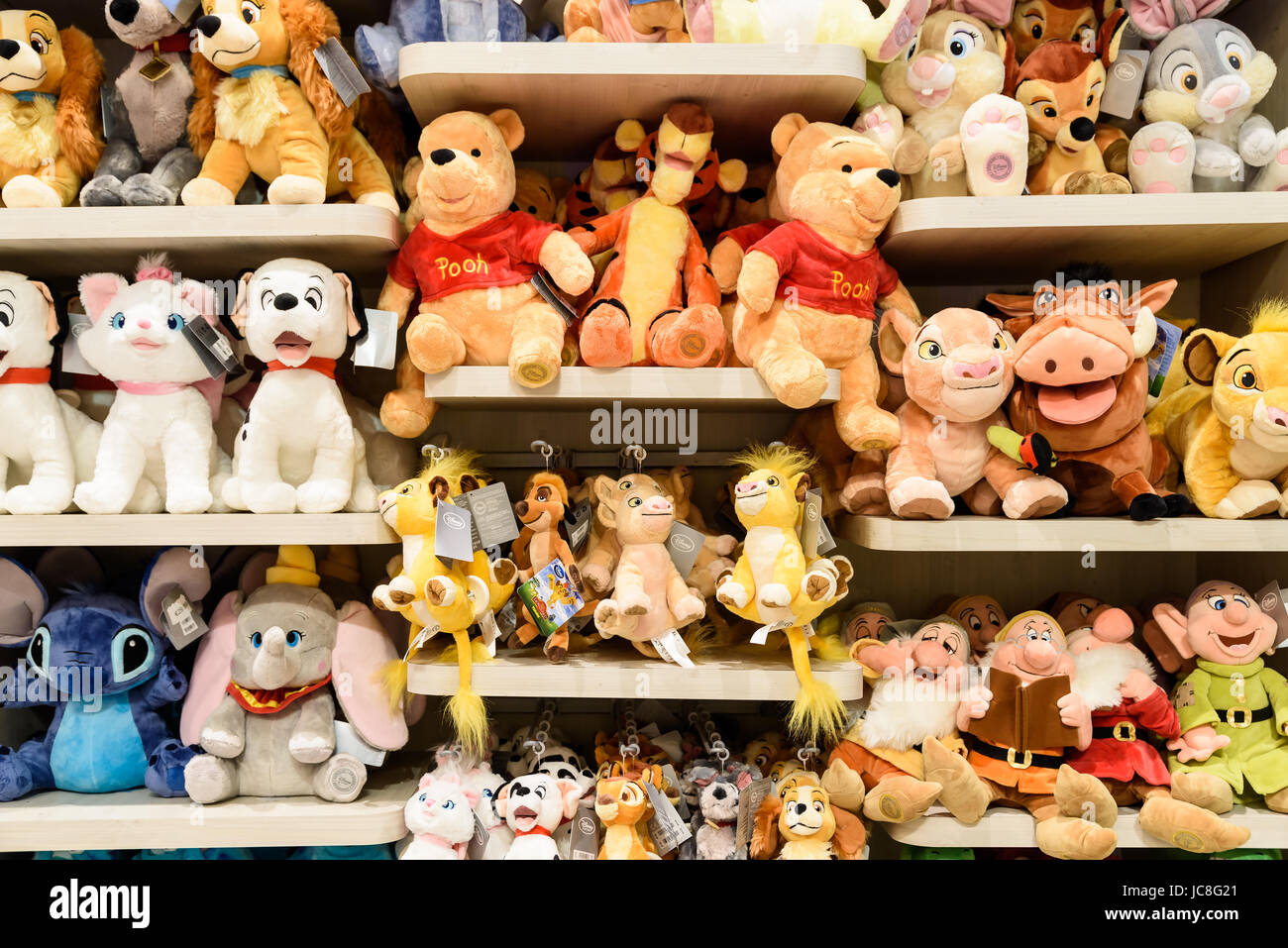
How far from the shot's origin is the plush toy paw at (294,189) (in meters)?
1.25

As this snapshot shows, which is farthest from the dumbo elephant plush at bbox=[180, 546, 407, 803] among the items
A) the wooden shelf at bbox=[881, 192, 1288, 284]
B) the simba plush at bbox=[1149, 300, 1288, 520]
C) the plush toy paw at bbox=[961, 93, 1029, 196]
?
the simba plush at bbox=[1149, 300, 1288, 520]

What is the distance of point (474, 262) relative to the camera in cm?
131

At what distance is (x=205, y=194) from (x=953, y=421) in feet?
3.78

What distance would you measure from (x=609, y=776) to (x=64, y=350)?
1.08m

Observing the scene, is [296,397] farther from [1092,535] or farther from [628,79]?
[1092,535]

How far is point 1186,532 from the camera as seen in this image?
126cm

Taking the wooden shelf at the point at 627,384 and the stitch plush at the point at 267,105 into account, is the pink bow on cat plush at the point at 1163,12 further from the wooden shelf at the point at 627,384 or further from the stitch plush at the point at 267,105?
the stitch plush at the point at 267,105

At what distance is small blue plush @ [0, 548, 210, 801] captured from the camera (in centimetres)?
134

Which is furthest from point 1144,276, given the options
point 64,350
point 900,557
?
point 64,350

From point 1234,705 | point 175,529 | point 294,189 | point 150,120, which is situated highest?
point 150,120

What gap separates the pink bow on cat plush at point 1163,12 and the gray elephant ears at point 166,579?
1694 mm

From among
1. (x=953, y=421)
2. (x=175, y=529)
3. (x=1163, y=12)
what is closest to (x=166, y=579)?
(x=175, y=529)

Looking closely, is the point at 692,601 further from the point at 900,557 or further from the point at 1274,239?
the point at 1274,239

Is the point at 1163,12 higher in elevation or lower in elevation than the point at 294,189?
higher
